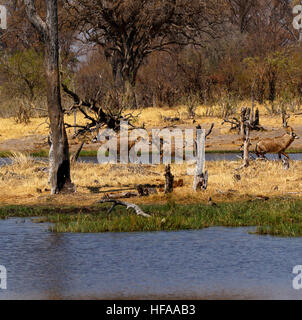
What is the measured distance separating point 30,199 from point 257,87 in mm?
23930

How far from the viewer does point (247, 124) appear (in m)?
20.4

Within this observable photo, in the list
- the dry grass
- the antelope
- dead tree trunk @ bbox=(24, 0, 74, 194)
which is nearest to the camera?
dead tree trunk @ bbox=(24, 0, 74, 194)

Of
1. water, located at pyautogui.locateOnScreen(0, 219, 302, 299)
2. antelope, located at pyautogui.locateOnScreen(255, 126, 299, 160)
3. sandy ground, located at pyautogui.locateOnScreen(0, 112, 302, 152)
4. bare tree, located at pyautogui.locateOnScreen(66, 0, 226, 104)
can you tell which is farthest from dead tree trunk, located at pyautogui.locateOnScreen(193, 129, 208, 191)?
bare tree, located at pyautogui.locateOnScreen(66, 0, 226, 104)

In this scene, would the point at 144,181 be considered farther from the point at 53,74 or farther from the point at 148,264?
the point at 148,264

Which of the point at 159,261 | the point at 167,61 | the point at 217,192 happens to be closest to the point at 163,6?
the point at 167,61

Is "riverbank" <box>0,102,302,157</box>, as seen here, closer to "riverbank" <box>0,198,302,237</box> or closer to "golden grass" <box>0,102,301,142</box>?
"golden grass" <box>0,102,301,142</box>

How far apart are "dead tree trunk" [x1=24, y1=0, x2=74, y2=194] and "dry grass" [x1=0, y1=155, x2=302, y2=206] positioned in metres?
1.02

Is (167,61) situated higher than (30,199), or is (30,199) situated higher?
(167,61)

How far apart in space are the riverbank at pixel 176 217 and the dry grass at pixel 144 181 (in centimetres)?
89

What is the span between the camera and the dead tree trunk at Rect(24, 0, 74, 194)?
1596 cm

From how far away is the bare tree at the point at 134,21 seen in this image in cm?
3703

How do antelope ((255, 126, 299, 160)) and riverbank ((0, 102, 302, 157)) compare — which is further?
riverbank ((0, 102, 302, 157))

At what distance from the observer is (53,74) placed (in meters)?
16.0
